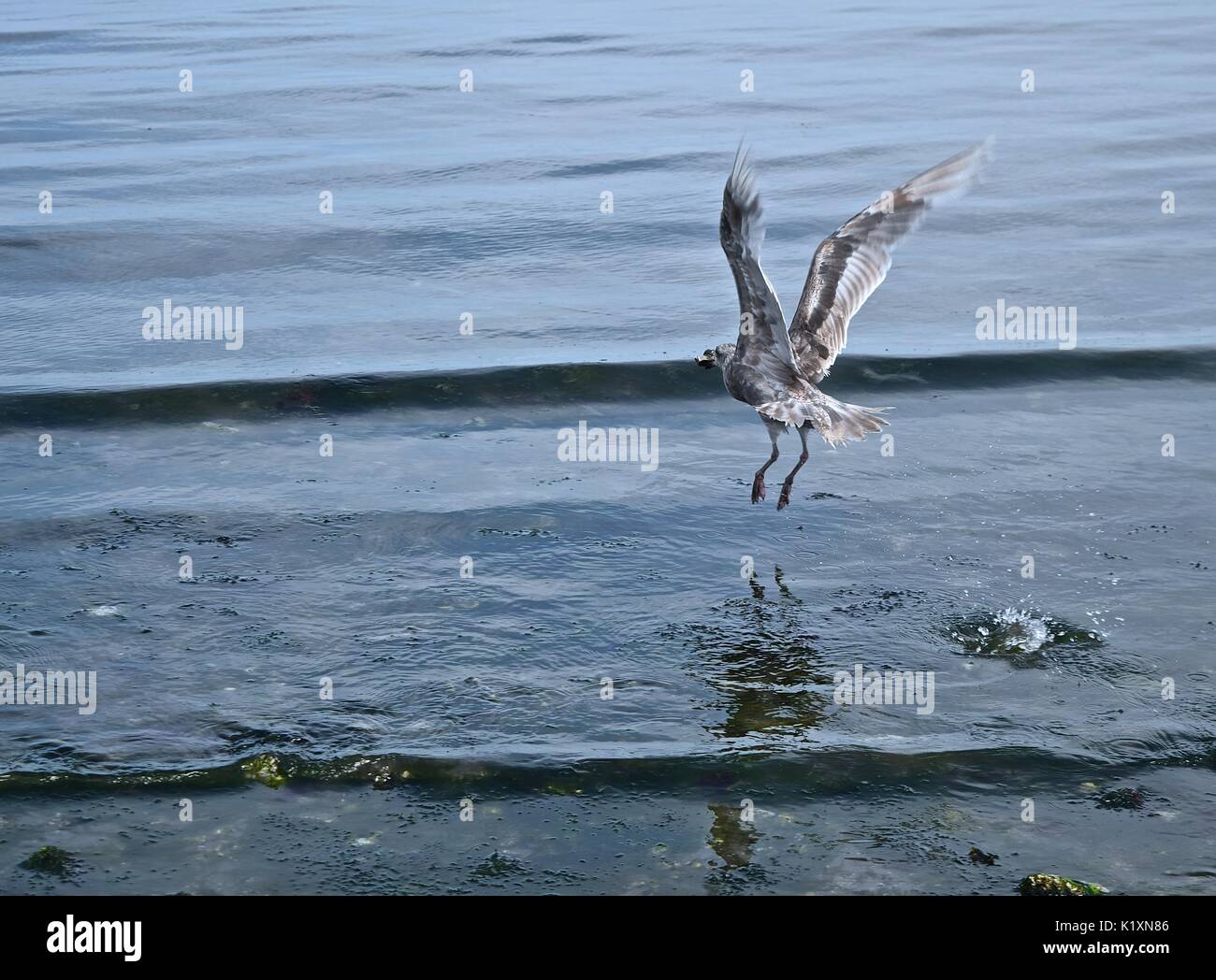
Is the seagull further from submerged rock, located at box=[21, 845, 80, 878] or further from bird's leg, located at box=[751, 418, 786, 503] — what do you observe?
submerged rock, located at box=[21, 845, 80, 878]

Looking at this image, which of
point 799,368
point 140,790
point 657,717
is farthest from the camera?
point 799,368

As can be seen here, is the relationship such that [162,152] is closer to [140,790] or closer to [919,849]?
[140,790]

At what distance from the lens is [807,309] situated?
9188 millimetres

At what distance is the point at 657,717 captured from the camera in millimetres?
6477

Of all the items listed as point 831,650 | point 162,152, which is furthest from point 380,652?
point 162,152

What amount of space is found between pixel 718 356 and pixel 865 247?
1.21 meters

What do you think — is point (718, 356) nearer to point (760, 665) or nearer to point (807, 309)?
point (807, 309)

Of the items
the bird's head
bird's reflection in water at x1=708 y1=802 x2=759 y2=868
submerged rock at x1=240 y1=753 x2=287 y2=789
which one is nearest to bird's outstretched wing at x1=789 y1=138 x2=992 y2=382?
the bird's head

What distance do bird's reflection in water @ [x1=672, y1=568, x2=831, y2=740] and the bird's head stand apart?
172 centimetres

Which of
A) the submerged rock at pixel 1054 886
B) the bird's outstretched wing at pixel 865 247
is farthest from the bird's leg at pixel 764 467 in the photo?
the submerged rock at pixel 1054 886

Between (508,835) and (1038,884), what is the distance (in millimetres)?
1934

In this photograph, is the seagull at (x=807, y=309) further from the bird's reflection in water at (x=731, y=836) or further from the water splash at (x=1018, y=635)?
the bird's reflection in water at (x=731, y=836)

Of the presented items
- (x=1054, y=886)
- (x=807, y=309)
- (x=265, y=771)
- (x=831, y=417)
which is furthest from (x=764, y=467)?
(x=1054, y=886)
